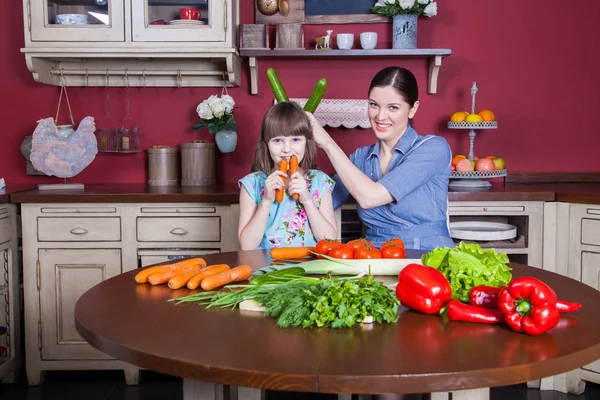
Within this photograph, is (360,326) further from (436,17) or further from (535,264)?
(436,17)

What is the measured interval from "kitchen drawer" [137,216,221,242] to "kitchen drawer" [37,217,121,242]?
0.40 feet

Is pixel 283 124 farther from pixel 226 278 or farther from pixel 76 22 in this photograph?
pixel 76 22

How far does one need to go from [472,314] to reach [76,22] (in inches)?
109

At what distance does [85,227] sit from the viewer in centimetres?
333

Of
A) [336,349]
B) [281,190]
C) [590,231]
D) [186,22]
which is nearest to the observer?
[336,349]

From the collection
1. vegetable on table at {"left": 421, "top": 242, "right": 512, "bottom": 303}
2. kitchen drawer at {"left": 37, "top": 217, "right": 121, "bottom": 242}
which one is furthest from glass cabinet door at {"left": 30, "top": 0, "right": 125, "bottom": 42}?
vegetable on table at {"left": 421, "top": 242, "right": 512, "bottom": 303}

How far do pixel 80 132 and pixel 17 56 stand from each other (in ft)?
2.37

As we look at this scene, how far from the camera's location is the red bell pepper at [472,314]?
57.8 inches

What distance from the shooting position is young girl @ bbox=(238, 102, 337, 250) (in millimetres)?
2473

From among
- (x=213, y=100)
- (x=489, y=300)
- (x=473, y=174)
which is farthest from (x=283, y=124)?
(x=473, y=174)

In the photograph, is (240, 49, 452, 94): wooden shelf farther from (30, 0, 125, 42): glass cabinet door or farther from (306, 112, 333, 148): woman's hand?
(306, 112, 333, 148): woman's hand

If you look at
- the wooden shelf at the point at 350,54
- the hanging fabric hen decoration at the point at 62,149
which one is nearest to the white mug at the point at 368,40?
the wooden shelf at the point at 350,54

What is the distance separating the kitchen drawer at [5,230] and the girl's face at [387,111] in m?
1.81

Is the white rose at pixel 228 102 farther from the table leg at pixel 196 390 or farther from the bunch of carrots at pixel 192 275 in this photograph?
the table leg at pixel 196 390
